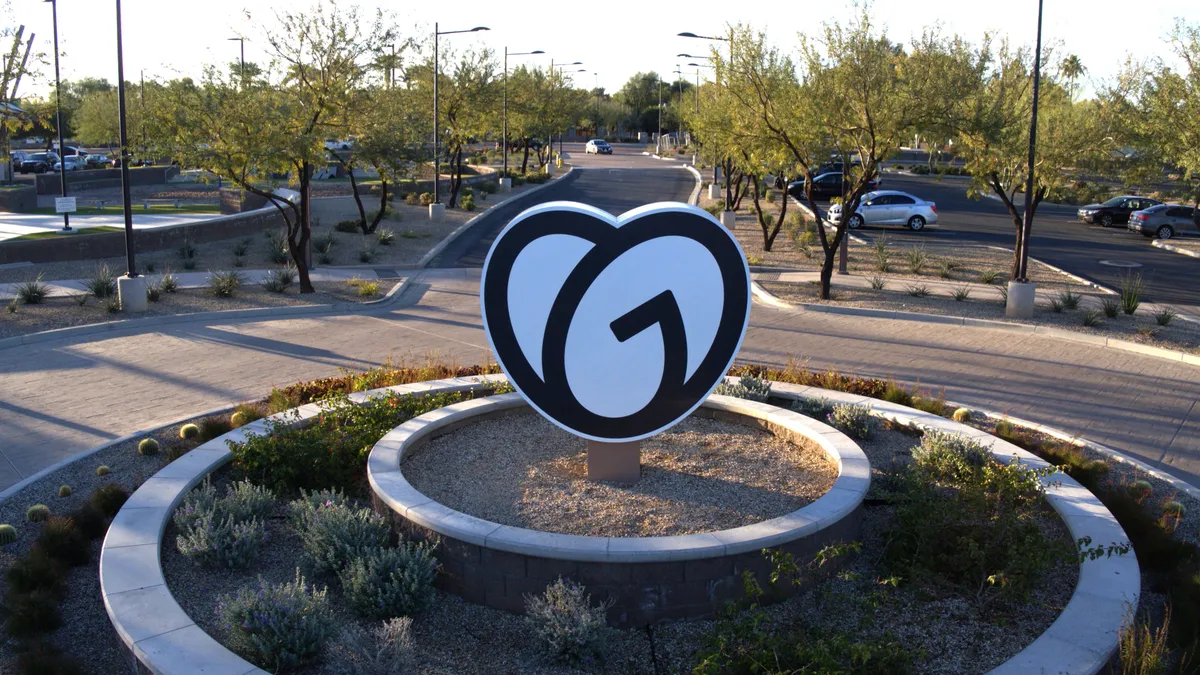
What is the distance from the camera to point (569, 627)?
621 centimetres

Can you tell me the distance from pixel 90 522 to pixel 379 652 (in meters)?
3.83

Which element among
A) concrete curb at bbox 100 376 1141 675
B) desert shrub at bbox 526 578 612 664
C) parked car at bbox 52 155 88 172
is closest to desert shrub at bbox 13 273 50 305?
concrete curb at bbox 100 376 1141 675

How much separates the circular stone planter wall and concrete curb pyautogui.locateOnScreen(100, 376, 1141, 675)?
3.66ft

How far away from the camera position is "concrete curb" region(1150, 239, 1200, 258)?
29987 mm

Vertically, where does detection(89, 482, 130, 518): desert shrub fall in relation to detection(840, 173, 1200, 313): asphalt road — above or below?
below

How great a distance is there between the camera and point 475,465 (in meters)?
9.15

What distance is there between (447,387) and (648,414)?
3.84 meters

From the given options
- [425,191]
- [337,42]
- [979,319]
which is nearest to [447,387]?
[979,319]

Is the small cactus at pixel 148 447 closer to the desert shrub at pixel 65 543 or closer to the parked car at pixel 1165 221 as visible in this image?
the desert shrub at pixel 65 543

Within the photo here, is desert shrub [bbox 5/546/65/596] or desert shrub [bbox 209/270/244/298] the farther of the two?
desert shrub [bbox 209/270/244/298]

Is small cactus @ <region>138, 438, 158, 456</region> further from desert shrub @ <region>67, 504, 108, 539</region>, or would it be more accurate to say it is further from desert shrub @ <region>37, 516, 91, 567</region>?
desert shrub @ <region>37, 516, 91, 567</region>

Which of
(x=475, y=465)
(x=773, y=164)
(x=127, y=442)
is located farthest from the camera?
(x=773, y=164)

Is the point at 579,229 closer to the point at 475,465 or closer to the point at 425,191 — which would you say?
the point at 475,465

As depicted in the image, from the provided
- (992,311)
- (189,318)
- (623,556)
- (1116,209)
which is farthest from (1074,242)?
(623,556)
